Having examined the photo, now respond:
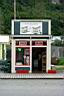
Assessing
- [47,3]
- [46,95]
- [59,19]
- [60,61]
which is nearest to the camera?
[46,95]

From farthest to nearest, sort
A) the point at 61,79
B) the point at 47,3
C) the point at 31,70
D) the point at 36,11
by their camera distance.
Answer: the point at 47,3
the point at 36,11
the point at 31,70
the point at 61,79

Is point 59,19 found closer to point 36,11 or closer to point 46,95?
point 36,11

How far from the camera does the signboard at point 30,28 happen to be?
3075cm

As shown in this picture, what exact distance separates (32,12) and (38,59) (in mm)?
61018

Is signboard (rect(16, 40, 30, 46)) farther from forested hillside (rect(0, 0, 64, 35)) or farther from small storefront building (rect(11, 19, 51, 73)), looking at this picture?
forested hillside (rect(0, 0, 64, 35))

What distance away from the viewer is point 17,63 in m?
30.5

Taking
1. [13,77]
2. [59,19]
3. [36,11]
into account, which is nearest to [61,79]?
[13,77]

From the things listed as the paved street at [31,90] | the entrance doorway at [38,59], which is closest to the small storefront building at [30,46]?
the entrance doorway at [38,59]

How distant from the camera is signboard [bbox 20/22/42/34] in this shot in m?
30.8

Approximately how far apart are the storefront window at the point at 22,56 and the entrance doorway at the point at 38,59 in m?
0.59

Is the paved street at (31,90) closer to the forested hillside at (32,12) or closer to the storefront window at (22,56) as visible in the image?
the storefront window at (22,56)

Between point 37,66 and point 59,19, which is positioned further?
point 59,19

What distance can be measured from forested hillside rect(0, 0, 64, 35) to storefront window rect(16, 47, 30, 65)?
3756 cm

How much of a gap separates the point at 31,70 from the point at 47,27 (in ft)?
11.3
